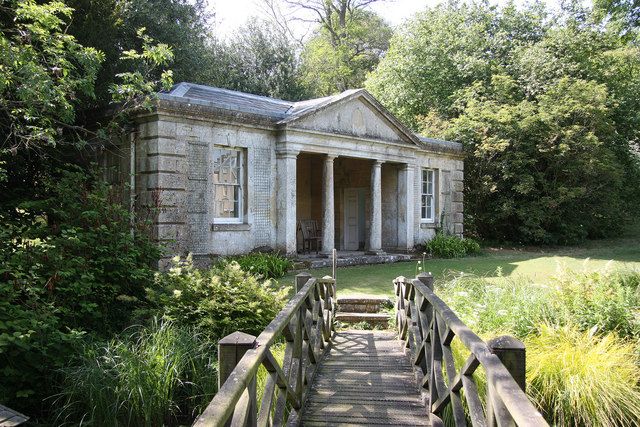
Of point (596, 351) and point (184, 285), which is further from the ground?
point (184, 285)

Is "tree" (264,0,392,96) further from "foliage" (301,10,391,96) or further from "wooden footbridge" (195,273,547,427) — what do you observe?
"wooden footbridge" (195,273,547,427)

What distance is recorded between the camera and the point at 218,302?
23.2ft

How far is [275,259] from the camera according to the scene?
1347 cm

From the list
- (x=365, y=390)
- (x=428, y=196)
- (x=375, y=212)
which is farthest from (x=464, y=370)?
(x=428, y=196)

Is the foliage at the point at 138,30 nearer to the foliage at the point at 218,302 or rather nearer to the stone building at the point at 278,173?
the stone building at the point at 278,173

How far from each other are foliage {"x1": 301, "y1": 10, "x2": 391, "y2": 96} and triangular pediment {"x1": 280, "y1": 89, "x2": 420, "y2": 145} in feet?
63.6

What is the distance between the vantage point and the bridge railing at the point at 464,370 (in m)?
2.39

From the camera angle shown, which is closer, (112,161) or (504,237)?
(112,161)

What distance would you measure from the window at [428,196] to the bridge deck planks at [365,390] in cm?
1285

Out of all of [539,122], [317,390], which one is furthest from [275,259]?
[539,122]

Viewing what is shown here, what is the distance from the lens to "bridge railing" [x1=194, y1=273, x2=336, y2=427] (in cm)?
251

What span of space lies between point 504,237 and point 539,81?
7178 mm

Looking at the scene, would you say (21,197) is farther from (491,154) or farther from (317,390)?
(491,154)

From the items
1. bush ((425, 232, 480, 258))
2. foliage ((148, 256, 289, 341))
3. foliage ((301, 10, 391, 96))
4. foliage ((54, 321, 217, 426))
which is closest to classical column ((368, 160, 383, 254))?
bush ((425, 232, 480, 258))
